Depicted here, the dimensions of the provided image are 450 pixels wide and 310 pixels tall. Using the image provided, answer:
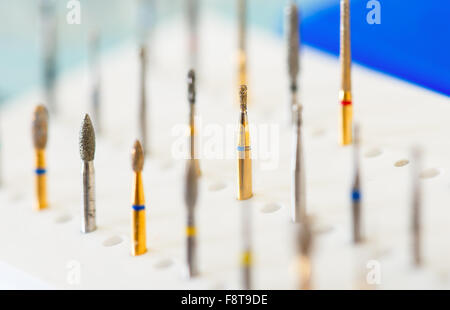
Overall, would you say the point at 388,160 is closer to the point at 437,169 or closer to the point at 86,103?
the point at 437,169

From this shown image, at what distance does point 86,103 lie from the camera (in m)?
2.02

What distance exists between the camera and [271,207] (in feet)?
5.02

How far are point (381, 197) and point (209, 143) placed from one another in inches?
13.3

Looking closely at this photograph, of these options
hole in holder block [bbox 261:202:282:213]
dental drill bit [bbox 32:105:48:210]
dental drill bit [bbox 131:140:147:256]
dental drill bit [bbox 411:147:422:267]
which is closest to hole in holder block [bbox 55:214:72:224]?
dental drill bit [bbox 32:105:48:210]

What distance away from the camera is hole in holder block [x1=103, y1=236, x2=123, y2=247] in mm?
1528

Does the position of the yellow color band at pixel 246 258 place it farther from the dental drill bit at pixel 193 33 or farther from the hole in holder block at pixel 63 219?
the dental drill bit at pixel 193 33

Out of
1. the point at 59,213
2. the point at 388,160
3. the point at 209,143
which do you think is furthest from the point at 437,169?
the point at 59,213

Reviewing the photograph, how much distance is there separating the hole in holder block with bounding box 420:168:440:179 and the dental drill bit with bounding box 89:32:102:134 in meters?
0.57

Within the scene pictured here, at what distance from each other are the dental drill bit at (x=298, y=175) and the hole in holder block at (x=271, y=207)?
0.18 ft

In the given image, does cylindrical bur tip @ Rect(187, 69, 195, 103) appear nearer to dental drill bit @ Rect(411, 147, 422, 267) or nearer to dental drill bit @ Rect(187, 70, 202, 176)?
dental drill bit @ Rect(187, 70, 202, 176)

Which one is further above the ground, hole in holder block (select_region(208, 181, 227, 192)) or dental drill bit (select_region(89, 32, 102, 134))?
dental drill bit (select_region(89, 32, 102, 134))

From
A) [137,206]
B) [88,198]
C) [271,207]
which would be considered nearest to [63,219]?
[88,198]

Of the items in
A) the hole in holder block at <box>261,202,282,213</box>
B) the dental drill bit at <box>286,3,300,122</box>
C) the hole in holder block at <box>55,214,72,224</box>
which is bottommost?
the hole in holder block at <box>55,214,72,224</box>

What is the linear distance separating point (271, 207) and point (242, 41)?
1.43 feet
